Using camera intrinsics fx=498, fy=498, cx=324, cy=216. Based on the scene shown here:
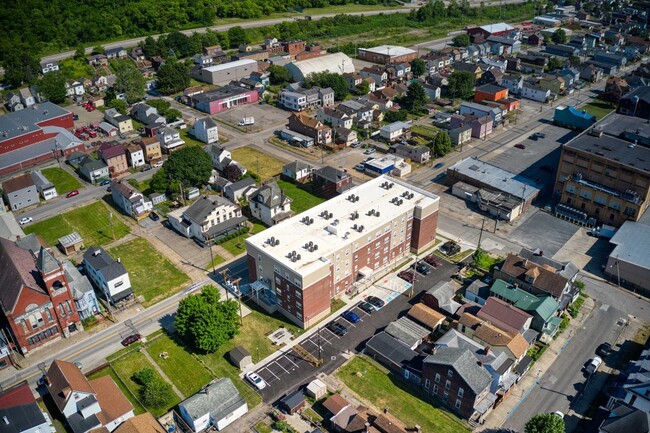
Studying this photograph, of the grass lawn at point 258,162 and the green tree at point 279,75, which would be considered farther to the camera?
the green tree at point 279,75

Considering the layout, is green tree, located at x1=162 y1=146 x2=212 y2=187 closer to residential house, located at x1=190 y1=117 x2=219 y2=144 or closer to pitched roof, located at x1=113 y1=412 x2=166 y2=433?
residential house, located at x1=190 y1=117 x2=219 y2=144

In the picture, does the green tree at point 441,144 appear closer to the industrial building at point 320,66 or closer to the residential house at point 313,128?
the residential house at point 313,128

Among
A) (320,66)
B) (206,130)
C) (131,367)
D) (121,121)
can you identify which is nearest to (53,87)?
(121,121)

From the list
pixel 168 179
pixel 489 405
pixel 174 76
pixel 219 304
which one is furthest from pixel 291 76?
pixel 489 405

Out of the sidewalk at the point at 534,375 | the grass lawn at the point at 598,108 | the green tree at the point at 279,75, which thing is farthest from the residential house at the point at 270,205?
the grass lawn at the point at 598,108

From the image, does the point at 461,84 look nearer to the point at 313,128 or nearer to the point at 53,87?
the point at 313,128

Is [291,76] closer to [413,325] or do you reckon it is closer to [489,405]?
[413,325]
